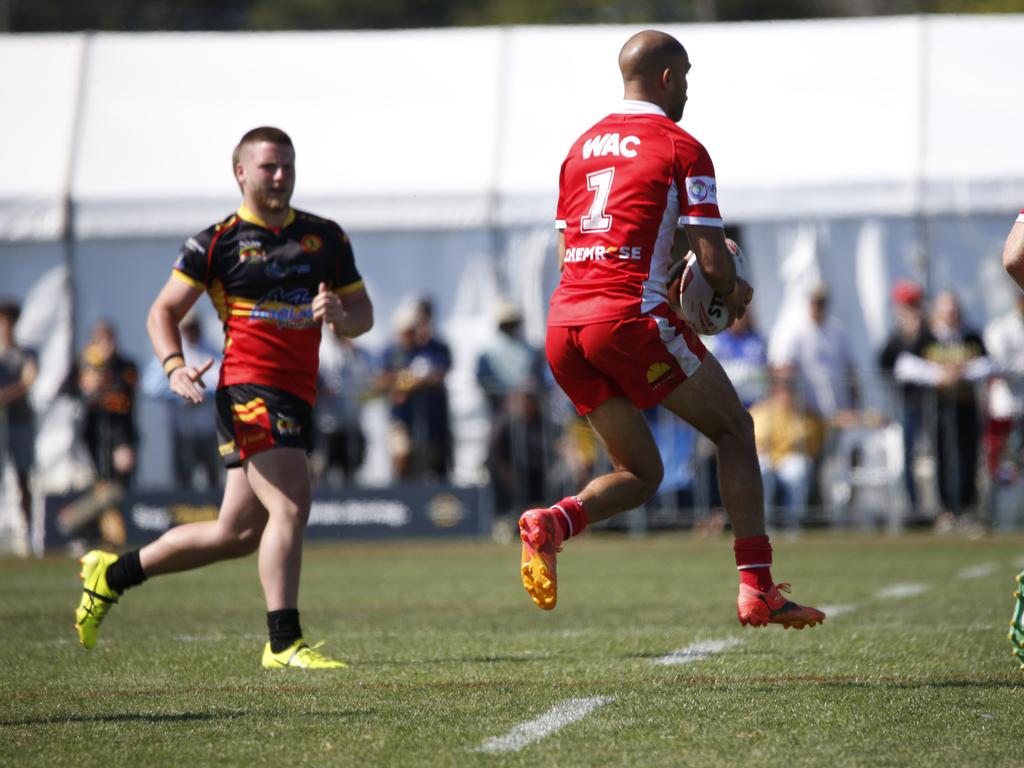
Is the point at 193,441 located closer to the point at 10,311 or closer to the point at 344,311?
the point at 10,311

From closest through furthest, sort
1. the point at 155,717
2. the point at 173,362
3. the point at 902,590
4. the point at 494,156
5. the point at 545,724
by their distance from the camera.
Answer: the point at 545,724 → the point at 155,717 → the point at 173,362 → the point at 902,590 → the point at 494,156

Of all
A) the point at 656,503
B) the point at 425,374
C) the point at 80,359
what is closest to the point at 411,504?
the point at 425,374

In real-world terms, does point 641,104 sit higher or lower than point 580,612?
higher

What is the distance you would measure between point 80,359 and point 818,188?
7.32 m

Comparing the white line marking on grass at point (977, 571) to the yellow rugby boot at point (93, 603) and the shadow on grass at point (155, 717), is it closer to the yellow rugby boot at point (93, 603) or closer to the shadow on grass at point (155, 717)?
the yellow rugby boot at point (93, 603)

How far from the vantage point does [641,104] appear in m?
6.34

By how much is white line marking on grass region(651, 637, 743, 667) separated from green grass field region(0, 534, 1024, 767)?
1.1 inches

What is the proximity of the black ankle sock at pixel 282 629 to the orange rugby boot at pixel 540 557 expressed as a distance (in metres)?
1.14

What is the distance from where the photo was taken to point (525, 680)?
6141mm

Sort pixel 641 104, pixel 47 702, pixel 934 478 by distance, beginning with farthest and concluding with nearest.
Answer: pixel 934 478, pixel 641 104, pixel 47 702

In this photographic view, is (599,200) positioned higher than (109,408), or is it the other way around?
(599,200)

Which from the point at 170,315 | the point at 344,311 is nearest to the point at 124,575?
the point at 170,315

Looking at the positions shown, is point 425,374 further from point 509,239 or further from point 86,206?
point 86,206

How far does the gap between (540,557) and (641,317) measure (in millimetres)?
922
